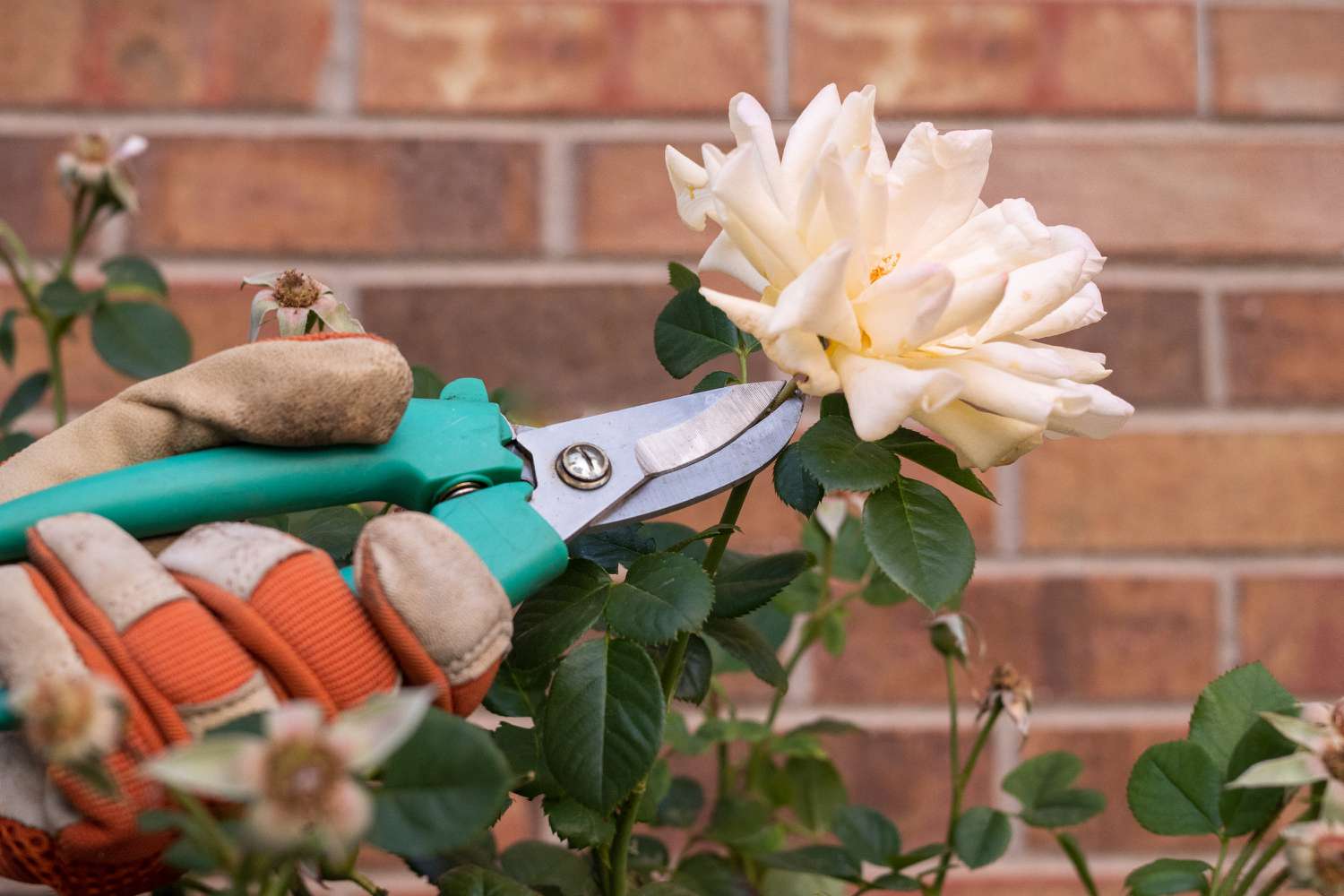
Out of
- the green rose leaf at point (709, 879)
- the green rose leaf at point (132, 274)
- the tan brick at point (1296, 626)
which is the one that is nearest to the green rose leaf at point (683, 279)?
the green rose leaf at point (709, 879)

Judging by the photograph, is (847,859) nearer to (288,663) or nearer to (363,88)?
(288,663)

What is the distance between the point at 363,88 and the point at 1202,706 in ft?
1.94

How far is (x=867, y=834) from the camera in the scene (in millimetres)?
487

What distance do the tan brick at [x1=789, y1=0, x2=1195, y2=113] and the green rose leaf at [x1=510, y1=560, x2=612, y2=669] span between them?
485 millimetres

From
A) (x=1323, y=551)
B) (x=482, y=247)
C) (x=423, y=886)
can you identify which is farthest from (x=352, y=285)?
(x=1323, y=551)

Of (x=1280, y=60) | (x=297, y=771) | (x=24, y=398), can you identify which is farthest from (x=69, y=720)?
(x=1280, y=60)

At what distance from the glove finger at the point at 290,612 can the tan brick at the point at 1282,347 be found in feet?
2.17

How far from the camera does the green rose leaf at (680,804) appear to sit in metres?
0.52

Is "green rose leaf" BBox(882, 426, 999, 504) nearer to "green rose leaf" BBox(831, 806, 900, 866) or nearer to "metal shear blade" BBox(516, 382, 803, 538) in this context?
"metal shear blade" BBox(516, 382, 803, 538)

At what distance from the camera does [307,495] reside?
1.00 ft

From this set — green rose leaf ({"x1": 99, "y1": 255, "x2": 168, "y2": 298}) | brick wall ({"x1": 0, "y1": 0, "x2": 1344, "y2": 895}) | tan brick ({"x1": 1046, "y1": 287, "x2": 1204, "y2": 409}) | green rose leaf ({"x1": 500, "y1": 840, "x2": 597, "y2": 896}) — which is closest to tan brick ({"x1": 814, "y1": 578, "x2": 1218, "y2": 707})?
brick wall ({"x1": 0, "y1": 0, "x2": 1344, "y2": 895})

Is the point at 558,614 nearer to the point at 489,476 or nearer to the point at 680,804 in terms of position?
the point at 489,476

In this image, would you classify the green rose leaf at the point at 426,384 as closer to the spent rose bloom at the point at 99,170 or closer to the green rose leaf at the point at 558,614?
the green rose leaf at the point at 558,614

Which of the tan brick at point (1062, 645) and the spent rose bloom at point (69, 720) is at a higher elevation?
the spent rose bloom at point (69, 720)
